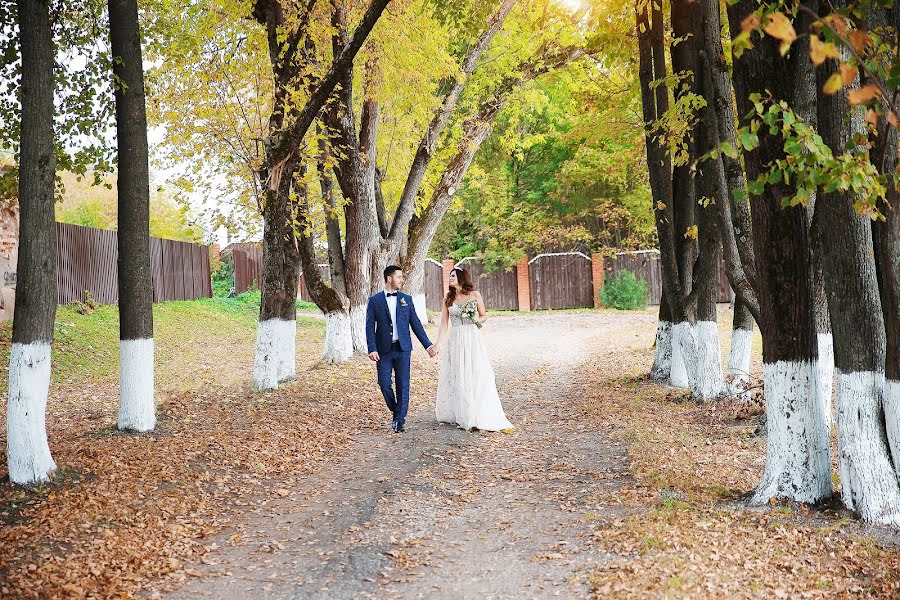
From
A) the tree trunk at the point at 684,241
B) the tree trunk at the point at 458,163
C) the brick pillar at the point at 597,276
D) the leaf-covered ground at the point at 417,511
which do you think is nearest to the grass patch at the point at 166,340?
the leaf-covered ground at the point at 417,511

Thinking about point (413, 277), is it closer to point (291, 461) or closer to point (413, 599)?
point (291, 461)

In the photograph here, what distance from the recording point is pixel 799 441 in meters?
5.75

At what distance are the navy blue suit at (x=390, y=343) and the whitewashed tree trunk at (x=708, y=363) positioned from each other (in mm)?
3977

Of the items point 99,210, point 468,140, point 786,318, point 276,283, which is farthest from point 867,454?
point 99,210

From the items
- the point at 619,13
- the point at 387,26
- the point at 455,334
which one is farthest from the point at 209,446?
the point at 387,26

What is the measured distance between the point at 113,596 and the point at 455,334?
5620mm

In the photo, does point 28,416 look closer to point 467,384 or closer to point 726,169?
point 467,384

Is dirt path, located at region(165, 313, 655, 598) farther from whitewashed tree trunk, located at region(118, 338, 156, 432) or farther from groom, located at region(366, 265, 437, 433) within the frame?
whitewashed tree trunk, located at region(118, 338, 156, 432)

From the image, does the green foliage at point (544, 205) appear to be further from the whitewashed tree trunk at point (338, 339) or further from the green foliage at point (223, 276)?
the whitewashed tree trunk at point (338, 339)

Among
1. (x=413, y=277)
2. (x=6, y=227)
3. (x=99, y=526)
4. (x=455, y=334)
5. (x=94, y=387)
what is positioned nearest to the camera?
(x=99, y=526)

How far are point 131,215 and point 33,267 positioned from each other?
190 centimetres

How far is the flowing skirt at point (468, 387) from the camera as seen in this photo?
9.34 meters

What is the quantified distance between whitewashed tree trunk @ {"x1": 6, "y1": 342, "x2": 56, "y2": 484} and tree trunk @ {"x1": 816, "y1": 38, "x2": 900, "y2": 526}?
6.27 meters

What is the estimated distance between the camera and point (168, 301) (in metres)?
25.8
